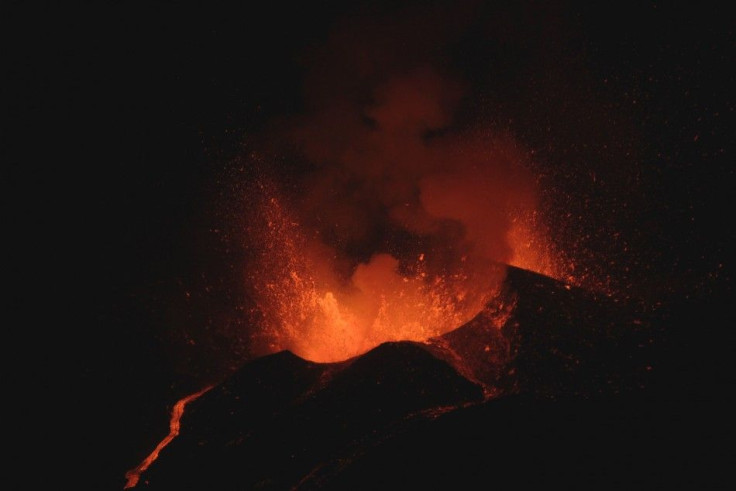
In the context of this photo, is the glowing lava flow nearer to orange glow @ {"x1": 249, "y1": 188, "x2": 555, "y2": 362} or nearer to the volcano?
the volcano

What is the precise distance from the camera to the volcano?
3.85 metres

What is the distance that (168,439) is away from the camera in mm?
5652

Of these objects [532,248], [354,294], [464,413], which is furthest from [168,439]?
[532,248]

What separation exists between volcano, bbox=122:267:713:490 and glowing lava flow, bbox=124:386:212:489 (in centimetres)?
19

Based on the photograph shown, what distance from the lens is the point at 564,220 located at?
1012 centimetres

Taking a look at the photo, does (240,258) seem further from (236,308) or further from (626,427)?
(626,427)

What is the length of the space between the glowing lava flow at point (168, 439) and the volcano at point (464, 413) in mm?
189

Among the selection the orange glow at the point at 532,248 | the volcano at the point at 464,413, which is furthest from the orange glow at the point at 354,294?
the volcano at the point at 464,413

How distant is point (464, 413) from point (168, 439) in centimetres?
333

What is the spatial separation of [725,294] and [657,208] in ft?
11.5

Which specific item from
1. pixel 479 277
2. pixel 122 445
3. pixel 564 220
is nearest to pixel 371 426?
pixel 479 277

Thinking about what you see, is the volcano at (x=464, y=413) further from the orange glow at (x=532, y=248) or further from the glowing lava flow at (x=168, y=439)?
the orange glow at (x=532, y=248)

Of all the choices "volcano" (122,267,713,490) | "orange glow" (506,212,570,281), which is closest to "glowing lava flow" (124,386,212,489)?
"volcano" (122,267,713,490)

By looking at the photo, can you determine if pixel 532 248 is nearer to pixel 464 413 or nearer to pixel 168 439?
pixel 464 413
